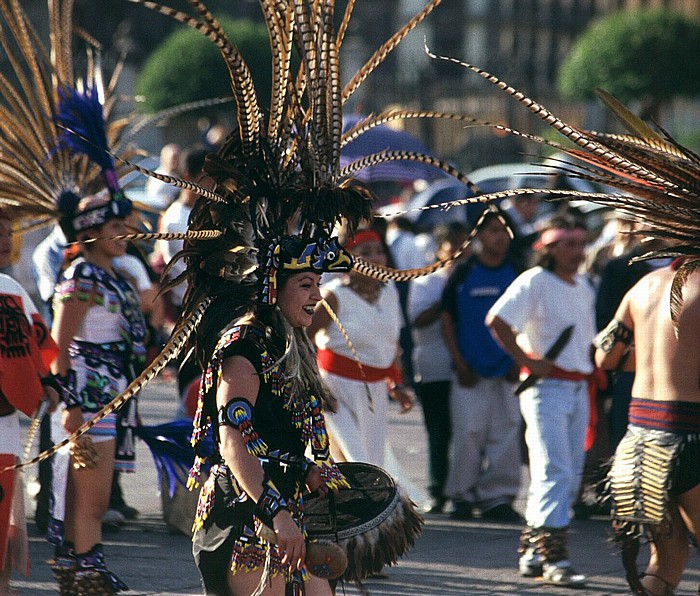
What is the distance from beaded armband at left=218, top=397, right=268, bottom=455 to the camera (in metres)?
4.15

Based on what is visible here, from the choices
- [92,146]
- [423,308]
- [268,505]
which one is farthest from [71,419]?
[423,308]

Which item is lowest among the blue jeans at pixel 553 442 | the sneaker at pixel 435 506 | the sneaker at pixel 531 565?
the sneaker at pixel 435 506

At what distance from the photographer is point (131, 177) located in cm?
880

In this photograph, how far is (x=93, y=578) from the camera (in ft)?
20.2

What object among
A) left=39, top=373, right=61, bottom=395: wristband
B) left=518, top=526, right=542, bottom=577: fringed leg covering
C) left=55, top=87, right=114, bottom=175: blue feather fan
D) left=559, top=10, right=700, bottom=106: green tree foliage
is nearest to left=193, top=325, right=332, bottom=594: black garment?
left=39, top=373, right=61, bottom=395: wristband

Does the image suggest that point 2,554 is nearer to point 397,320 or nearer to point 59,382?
point 59,382

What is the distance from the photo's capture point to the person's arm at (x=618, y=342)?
236 inches

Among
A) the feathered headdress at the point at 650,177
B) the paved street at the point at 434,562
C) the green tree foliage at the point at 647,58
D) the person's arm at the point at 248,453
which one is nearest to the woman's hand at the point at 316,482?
→ the person's arm at the point at 248,453

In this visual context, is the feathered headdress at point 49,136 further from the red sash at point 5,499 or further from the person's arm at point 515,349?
the person's arm at point 515,349

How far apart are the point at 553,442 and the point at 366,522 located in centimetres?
316

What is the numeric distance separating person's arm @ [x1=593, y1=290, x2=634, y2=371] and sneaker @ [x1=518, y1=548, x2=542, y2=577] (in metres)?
1.48

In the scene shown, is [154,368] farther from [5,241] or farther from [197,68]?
[197,68]

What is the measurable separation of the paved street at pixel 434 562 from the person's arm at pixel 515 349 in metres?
1.02

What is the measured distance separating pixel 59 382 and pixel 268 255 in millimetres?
1974
